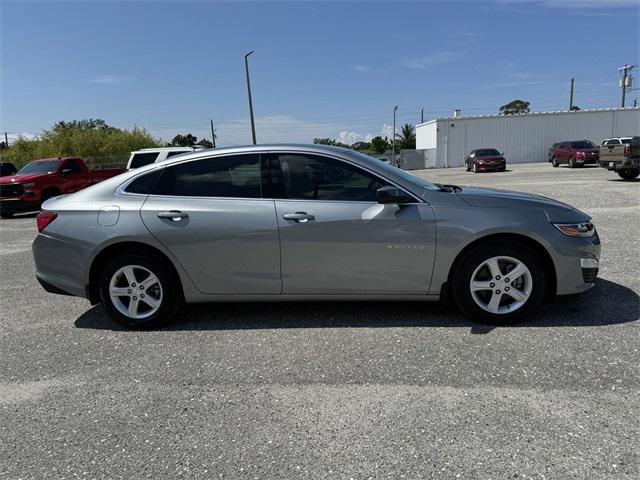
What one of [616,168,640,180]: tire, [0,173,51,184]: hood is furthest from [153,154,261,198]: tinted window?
[616,168,640,180]: tire

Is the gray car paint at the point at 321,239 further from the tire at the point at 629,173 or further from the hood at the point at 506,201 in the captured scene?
the tire at the point at 629,173

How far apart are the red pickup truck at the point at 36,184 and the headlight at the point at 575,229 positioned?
12.8m

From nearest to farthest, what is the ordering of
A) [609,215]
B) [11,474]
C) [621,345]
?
1. [11,474]
2. [621,345]
3. [609,215]

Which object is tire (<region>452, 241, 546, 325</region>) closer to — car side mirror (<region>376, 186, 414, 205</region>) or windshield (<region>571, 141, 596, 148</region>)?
car side mirror (<region>376, 186, 414, 205</region>)

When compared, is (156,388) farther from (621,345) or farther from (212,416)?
(621,345)

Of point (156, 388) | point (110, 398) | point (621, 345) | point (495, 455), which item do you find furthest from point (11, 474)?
point (621, 345)

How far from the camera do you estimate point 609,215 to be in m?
9.48

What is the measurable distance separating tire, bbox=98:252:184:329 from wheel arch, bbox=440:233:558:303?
92.5 inches

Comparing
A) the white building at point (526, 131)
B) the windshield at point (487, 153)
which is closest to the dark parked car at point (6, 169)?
the windshield at point (487, 153)

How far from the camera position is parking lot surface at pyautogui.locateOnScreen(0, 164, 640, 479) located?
7.58 feet

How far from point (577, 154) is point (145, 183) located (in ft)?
98.7

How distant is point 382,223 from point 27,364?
3016mm

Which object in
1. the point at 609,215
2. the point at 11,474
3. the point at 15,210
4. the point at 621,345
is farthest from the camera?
the point at 15,210

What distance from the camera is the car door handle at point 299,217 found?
149 inches
